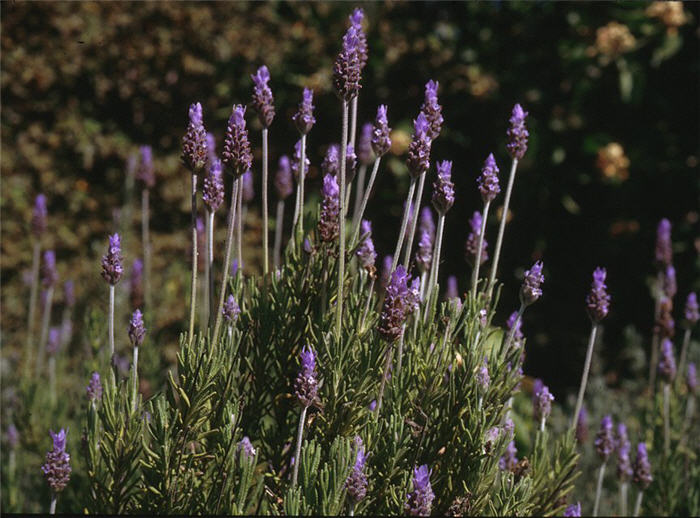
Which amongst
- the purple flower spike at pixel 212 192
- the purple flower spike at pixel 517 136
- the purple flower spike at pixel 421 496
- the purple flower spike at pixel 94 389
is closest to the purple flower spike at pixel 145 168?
the purple flower spike at pixel 94 389

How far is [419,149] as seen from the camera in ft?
4.73

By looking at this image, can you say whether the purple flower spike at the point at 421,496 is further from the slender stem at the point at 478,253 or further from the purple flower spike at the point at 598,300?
the purple flower spike at the point at 598,300

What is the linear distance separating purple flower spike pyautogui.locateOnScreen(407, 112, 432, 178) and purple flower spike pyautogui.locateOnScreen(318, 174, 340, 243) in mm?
165

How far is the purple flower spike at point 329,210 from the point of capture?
4.96 ft

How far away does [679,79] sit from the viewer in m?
4.18

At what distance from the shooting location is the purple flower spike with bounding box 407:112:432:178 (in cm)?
144

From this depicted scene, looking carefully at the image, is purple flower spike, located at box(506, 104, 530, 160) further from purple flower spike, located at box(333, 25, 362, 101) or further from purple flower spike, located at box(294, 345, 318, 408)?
purple flower spike, located at box(294, 345, 318, 408)

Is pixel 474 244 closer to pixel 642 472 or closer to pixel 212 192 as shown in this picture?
pixel 212 192

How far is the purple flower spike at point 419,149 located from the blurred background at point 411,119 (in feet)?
8.80

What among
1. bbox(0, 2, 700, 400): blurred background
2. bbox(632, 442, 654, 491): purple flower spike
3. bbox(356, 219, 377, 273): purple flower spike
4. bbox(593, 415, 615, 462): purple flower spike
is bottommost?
bbox(632, 442, 654, 491): purple flower spike

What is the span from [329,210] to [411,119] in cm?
272

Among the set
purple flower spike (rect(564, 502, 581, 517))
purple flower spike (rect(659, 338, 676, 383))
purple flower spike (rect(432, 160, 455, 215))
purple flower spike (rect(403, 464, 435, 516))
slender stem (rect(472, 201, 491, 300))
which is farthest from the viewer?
purple flower spike (rect(659, 338, 676, 383))

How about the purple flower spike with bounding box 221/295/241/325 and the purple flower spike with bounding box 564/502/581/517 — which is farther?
the purple flower spike with bounding box 564/502/581/517

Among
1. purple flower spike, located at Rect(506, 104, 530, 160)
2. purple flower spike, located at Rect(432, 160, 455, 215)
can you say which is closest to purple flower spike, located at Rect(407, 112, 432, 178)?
purple flower spike, located at Rect(432, 160, 455, 215)
